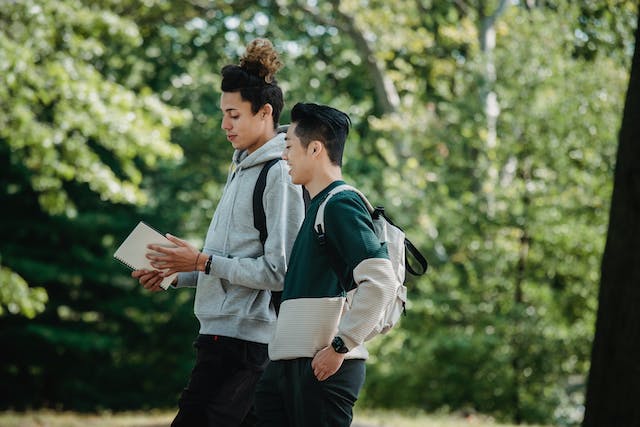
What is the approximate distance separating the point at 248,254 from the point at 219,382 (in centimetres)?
48

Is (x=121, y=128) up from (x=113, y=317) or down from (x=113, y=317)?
up

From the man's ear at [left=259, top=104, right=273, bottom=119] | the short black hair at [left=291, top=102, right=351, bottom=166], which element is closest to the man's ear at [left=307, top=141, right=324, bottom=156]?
the short black hair at [left=291, top=102, right=351, bottom=166]

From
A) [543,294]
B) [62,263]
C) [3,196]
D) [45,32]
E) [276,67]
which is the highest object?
[276,67]

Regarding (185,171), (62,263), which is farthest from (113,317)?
(185,171)

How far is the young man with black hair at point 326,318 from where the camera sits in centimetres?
319

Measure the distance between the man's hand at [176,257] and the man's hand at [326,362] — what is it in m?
0.69

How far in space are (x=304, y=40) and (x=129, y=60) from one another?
3681 millimetres

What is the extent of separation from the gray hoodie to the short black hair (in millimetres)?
346

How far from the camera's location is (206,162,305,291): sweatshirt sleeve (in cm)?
367

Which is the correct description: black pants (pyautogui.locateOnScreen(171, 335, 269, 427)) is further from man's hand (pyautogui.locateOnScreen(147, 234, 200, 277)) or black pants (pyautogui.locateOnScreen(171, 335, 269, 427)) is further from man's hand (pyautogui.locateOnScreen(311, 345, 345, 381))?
man's hand (pyautogui.locateOnScreen(311, 345, 345, 381))

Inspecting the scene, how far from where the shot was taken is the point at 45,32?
1112 cm

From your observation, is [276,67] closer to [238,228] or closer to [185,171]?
[238,228]

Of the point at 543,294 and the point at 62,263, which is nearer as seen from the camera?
the point at 543,294

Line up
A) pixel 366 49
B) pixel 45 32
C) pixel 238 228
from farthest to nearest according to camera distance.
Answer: pixel 366 49 → pixel 45 32 → pixel 238 228
